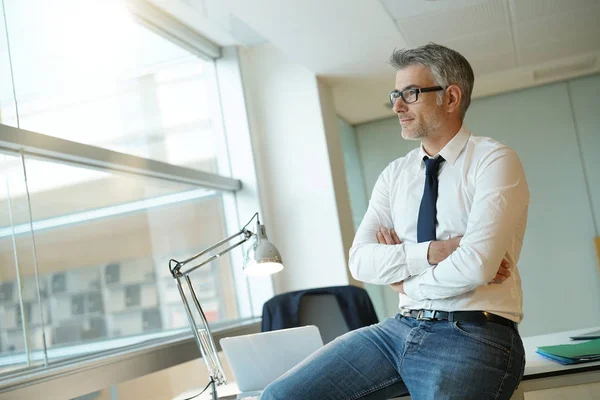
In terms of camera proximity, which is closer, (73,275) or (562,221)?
(73,275)

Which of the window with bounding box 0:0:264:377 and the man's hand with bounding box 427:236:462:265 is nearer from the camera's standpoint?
the man's hand with bounding box 427:236:462:265

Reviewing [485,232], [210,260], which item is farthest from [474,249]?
[210,260]

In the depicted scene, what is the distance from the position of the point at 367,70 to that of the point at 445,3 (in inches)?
52.5

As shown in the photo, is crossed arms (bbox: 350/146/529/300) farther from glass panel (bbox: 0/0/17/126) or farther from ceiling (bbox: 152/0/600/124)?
ceiling (bbox: 152/0/600/124)

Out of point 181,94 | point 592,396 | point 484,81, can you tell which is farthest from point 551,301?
point 592,396

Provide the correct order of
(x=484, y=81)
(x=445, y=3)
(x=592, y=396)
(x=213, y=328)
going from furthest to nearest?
(x=484, y=81)
(x=213, y=328)
(x=445, y=3)
(x=592, y=396)

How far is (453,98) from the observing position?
240 cm

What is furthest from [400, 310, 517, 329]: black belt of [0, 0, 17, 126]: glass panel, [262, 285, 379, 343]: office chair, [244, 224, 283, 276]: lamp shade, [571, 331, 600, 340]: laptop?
[0, 0, 17, 126]: glass panel

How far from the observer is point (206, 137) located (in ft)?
17.8

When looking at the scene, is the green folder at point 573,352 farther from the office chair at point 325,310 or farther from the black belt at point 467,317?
the office chair at point 325,310

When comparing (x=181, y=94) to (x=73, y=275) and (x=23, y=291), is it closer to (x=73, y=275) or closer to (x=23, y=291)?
(x=73, y=275)

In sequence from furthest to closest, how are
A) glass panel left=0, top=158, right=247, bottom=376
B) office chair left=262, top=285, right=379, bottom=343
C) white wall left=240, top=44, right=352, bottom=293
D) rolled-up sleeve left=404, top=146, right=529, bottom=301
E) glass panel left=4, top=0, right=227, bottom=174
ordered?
white wall left=240, top=44, right=352, bottom=293, office chair left=262, top=285, right=379, bottom=343, glass panel left=4, top=0, right=227, bottom=174, glass panel left=0, top=158, right=247, bottom=376, rolled-up sleeve left=404, top=146, right=529, bottom=301

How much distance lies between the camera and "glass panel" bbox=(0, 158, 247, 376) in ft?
11.0

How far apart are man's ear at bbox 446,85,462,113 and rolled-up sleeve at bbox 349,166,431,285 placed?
0.30 m
